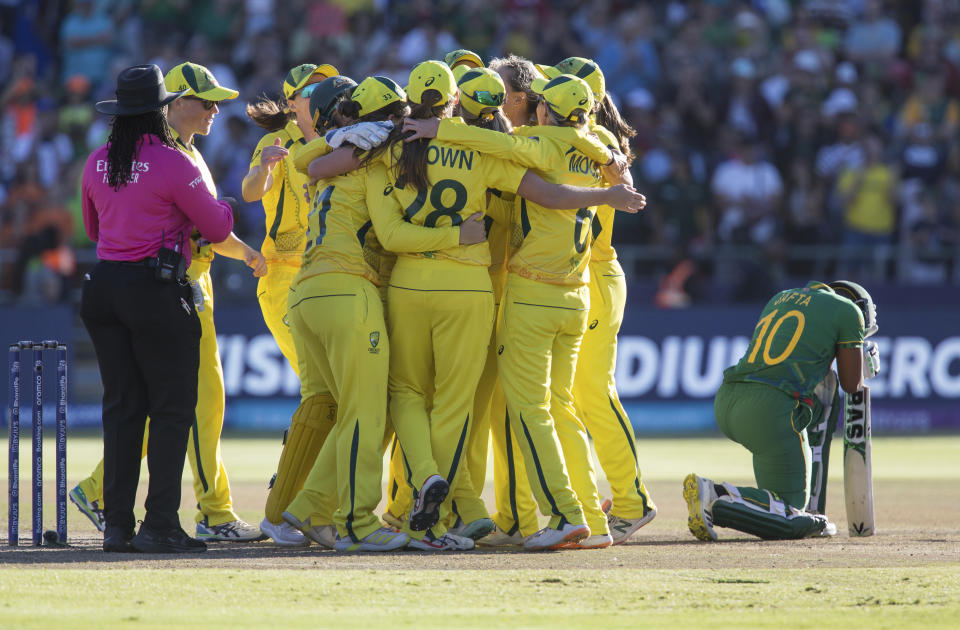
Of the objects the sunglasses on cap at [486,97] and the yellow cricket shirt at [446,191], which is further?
the sunglasses on cap at [486,97]

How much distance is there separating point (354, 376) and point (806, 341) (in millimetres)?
2814

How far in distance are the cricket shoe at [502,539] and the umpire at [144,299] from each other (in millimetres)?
1773

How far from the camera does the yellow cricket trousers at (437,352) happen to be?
7215 millimetres

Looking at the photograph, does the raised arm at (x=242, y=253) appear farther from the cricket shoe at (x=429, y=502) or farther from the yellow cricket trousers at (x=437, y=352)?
the cricket shoe at (x=429, y=502)

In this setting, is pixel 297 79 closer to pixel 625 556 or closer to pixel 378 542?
pixel 378 542

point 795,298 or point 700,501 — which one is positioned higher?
point 795,298

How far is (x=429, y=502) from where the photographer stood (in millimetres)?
7043

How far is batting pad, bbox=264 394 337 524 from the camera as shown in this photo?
7.71 metres

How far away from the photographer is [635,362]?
646 inches

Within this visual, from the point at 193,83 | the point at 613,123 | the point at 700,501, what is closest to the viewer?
the point at 193,83

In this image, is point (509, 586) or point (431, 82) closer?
point (509, 586)

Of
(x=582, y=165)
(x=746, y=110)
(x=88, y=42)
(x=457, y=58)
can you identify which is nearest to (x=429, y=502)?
(x=582, y=165)

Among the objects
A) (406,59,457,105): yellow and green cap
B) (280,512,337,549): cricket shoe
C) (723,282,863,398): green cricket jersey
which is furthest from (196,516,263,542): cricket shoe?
(723,282,863,398): green cricket jersey

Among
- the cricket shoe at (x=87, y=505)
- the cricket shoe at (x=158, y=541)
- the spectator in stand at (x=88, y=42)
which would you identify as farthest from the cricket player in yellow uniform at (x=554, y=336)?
the spectator in stand at (x=88, y=42)
